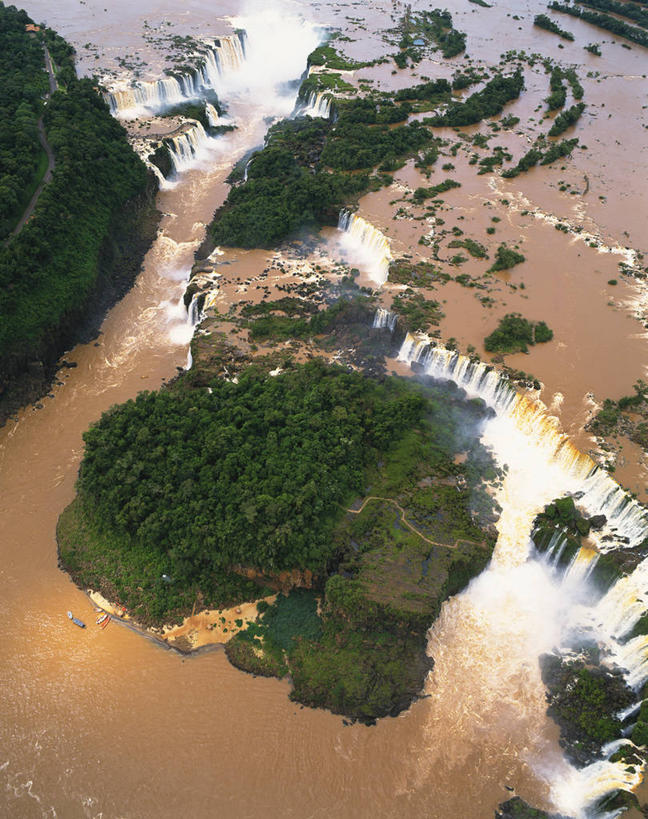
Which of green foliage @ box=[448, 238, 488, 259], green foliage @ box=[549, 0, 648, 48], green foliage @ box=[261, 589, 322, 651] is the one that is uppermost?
green foliage @ box=[549, 0, 648, 48]

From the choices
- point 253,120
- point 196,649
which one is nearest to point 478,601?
point 196,649

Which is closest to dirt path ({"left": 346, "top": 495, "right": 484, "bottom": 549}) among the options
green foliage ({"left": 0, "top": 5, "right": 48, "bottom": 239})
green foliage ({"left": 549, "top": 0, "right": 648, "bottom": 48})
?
green foliage ({"left": 0, "top": 5, "right": 48, "bottom": 239})

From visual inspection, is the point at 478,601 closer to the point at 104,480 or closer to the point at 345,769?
the point at 345,769

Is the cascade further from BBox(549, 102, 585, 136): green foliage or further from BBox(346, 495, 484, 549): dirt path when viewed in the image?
BBox(346, 495, 484, 549): dirt path

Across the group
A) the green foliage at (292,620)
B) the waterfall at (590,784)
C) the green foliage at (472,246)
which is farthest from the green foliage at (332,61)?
the waterfall at (590,784)

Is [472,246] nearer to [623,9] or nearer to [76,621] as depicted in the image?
[76,621]

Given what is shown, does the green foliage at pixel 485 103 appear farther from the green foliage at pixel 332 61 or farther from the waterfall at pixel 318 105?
the green foliage at pixel 332 61
